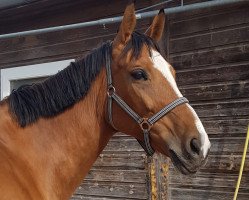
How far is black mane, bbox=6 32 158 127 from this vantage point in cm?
216

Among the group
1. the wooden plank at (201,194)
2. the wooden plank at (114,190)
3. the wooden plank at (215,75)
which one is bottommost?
the wooden plank at (201,194)

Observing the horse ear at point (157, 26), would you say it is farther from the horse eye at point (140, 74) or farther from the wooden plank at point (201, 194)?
the wooden plank at point (201, 194)

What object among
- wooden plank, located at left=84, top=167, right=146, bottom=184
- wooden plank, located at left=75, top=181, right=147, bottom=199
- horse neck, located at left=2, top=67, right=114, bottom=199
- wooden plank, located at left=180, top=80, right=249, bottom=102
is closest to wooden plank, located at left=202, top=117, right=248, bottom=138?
wooden plank, located at left=180, top=80, right=249, bottom=102

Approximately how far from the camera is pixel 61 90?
2195 mm

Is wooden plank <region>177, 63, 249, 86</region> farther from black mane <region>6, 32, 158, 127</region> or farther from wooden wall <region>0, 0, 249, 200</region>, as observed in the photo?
black mane <region>6, 32, 158, 127</region>

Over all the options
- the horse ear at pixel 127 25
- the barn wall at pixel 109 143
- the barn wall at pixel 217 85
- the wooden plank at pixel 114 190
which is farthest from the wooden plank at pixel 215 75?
the horse ear at pixel 127 25

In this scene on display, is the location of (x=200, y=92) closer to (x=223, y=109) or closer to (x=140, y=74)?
(x=223, y=109)

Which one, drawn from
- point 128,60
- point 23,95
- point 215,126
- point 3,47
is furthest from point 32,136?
point 3,47

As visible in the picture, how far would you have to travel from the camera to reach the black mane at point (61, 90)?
2.16 m

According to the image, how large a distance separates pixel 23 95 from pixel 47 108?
16 cm

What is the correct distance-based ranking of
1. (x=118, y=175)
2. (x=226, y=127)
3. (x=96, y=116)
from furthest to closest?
(x=118, y=175)
(x=226, y=127)
(x=96, y=116)

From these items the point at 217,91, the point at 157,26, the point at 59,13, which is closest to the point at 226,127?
the point at 217,91

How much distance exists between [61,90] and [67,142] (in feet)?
1.00

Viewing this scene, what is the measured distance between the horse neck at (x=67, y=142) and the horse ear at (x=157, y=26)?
46cm
